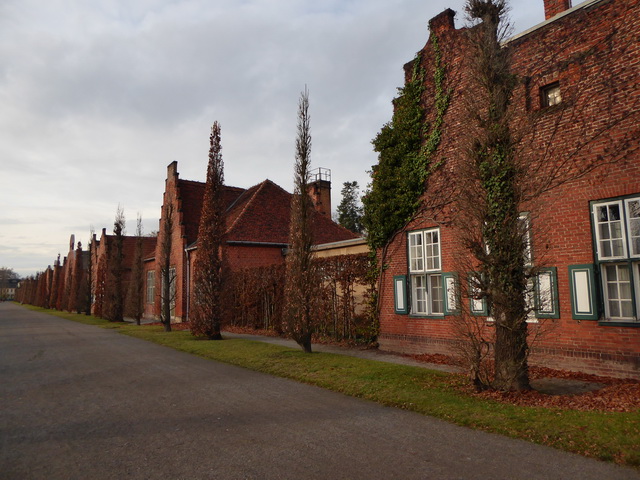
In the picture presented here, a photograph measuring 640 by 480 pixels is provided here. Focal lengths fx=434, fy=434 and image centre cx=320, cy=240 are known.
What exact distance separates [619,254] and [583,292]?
96cm

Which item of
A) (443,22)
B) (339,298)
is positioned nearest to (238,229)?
(339,298)

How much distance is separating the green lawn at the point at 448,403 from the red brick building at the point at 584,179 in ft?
3.96

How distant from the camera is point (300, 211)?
12.4m

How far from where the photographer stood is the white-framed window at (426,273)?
11594 mm

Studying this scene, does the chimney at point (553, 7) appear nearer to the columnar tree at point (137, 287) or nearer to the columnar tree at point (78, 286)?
the columnar tree at point (137, 287)

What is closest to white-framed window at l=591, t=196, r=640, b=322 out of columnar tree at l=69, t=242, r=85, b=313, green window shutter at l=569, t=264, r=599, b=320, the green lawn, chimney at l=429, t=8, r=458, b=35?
green window shutter at l=569, t=264, r=599, b=320

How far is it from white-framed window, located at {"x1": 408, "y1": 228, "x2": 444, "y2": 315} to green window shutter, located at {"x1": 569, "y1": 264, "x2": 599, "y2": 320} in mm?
3276

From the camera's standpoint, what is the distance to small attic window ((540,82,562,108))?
31.1ft

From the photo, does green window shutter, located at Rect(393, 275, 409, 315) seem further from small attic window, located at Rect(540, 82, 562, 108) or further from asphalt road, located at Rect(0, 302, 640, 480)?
small attic window, located at Rect(540, 82, 562, 108)

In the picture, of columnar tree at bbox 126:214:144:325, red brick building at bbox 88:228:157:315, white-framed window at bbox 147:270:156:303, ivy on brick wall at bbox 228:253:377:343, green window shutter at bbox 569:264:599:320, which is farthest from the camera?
red brick building at bbox 88:228:157:315

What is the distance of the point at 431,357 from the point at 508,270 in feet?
15.6

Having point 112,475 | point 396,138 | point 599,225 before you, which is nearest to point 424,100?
point 396,138

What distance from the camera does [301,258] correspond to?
12109 millimetres

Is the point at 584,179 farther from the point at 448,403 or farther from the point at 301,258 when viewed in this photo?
the point at 301,258
